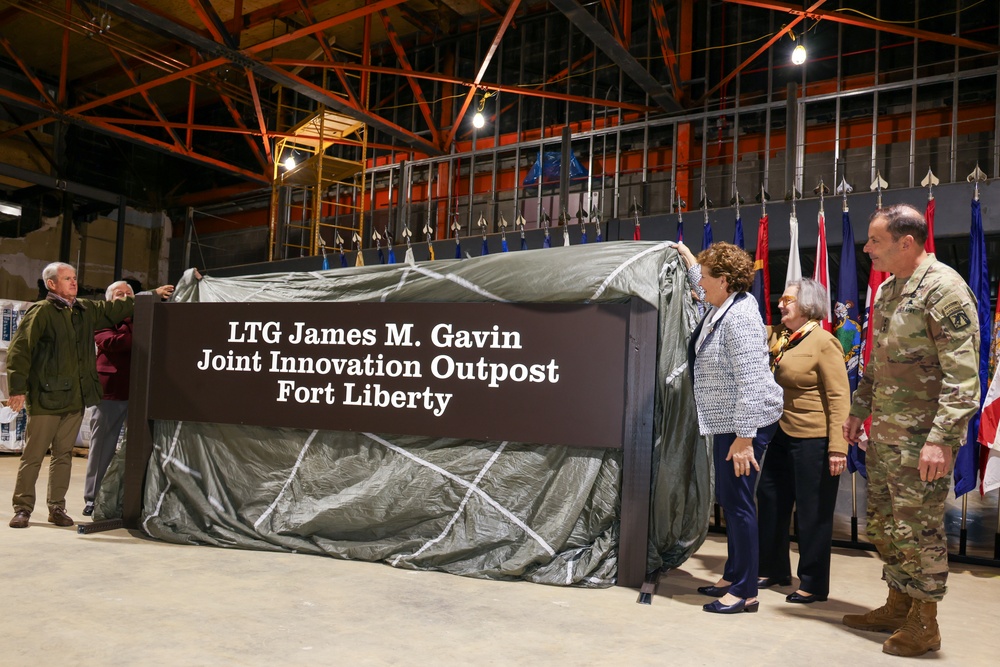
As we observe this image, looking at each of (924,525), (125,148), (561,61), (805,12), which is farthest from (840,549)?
(125,148)

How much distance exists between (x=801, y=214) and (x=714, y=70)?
464cm

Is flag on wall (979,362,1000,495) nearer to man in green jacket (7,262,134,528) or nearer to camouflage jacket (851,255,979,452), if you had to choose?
camouflage jacket (851,255,979,452)

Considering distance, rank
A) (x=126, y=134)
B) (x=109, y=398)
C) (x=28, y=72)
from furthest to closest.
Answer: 1. (x=126, y=134)
2. (x=28, y=72)
3. (x=109, y=398)

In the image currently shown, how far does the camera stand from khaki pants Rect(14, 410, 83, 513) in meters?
4.12

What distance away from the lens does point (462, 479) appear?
337 centimetres

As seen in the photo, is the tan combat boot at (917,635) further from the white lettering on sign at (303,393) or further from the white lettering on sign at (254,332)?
the white lettering on sign at (254,332)

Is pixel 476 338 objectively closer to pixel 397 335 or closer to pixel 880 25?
pixel 397 335

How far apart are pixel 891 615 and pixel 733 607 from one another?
53 cm

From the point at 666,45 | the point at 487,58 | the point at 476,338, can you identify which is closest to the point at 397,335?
the point at 476,338

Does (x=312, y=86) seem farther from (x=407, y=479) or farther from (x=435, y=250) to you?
(x=407, y=479)

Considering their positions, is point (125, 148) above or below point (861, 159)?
above

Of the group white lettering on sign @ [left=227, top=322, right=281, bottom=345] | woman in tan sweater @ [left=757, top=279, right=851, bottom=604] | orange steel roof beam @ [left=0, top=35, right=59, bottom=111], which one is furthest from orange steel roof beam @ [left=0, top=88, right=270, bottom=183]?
woman in tan sweater @ [left=757, top=279, right=851, bottom=604]

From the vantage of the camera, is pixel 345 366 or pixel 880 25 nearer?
pixel 345 366

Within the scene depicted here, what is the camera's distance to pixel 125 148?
15859 mm
